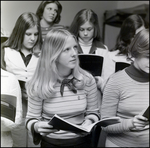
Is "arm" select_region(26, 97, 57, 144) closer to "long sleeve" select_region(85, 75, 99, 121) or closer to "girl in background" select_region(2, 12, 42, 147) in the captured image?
"girl in background" select_region(2, 12, 42, 147)

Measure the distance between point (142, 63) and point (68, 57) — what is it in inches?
14.2

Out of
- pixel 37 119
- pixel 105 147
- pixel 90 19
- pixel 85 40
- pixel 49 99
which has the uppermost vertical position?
pixel 90 19

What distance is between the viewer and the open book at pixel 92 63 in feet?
3.79

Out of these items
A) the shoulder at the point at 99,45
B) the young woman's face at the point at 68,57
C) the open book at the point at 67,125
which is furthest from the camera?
the shoulder at the point at 99,45

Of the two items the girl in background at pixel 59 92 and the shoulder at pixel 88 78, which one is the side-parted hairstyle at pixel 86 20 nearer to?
the girl in background at pixel 59 92

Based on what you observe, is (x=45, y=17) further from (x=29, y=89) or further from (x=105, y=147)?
(x=105, y=147)

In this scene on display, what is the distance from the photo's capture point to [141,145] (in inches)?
47.1

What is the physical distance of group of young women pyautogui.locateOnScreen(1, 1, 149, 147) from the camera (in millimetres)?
1105

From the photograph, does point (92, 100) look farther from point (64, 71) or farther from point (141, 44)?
point (141, 44)

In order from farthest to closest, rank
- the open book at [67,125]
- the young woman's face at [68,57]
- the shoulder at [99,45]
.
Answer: the shoulder at [99,45] < the young woman's face at [68,57] < the open book at [67,125]

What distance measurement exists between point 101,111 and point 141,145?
27cm

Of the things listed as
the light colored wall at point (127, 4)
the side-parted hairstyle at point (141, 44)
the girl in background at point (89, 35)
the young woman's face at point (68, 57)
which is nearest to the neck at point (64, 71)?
the young woman's face at point (68, 57)

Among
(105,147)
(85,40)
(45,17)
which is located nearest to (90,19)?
(85,40)

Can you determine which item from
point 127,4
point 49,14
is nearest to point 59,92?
point 49,14
